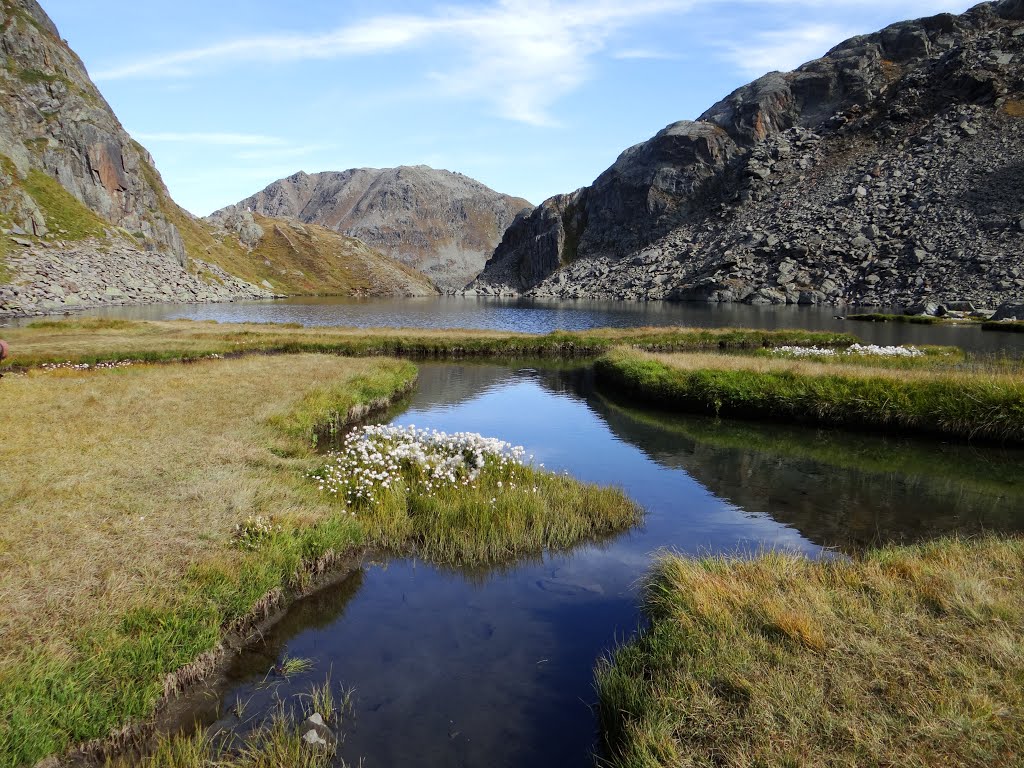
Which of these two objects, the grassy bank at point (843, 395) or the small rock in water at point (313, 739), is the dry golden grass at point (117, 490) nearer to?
the small rock in water at point (313, 739)

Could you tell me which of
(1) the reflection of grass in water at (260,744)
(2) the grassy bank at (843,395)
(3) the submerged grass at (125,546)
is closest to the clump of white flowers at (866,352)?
(2) the grassy bank at (843,395)

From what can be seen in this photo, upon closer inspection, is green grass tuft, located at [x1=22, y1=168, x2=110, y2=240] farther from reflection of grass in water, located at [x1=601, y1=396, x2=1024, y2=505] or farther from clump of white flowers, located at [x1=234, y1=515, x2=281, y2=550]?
clump of white flowers, located at [x1=234, y1=515, x2=281, y2=550]

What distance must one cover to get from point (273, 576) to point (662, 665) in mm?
7407

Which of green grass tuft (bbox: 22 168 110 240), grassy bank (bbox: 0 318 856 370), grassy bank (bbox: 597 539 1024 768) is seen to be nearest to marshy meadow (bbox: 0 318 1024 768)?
grassy bank (bbox: 597 539 1024 768)

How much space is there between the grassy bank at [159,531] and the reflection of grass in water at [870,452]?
11.8 metres

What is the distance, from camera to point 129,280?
136 meters

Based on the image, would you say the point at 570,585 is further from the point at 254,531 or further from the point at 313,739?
the point at 254,531

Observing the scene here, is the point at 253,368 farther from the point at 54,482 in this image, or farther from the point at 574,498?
the point at 574,498

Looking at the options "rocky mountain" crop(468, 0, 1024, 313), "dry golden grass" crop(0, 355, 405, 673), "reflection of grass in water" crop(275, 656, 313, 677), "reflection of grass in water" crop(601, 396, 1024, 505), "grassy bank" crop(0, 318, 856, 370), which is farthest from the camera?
"rocky mountain" crop(468, 0, 1024, 313)

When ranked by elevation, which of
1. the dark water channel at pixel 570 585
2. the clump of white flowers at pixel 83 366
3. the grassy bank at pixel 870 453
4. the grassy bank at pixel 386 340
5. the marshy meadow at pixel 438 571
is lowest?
the dark water channel at pixel 570 585

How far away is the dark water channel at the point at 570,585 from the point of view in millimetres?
8609

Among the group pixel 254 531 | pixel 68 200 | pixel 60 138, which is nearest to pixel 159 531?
pixel 254 531

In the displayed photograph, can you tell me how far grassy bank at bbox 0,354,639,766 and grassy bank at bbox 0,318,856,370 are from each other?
1001 inches

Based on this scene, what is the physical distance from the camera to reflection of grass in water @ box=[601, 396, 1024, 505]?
70.7 ft
